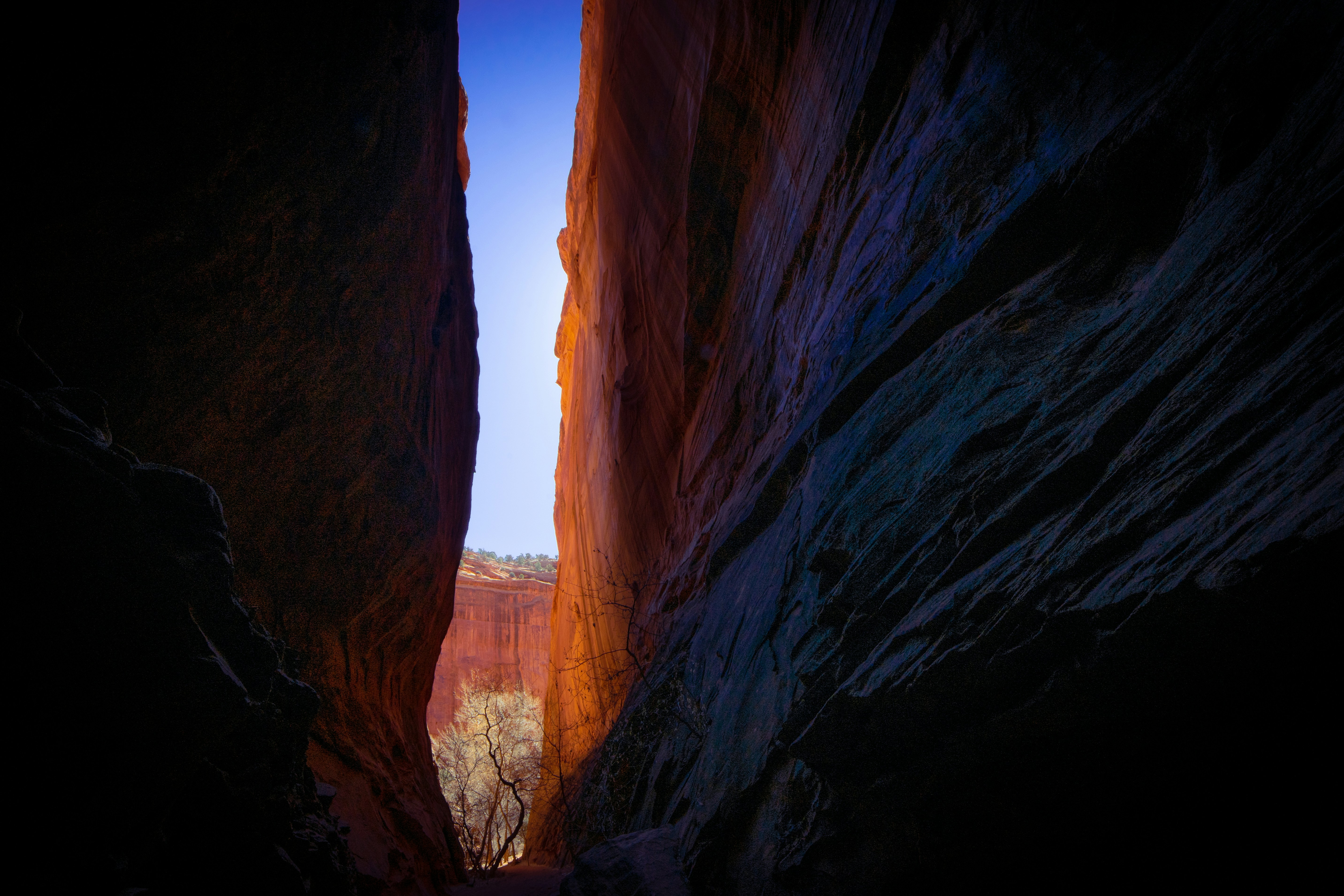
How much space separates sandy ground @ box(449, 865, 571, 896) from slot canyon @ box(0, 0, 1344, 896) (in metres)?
0.57

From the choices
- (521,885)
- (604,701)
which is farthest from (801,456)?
(604,701)

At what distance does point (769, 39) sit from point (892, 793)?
10690 mm

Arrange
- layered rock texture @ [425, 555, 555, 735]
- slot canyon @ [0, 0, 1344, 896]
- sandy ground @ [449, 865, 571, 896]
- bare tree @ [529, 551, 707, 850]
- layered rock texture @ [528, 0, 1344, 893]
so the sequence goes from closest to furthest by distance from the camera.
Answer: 1. layered rock texture @ [528, 0, 1344, 893]
2. slot canyon @ [0, 0, 1344, 896]
3. sandy ground @ [449, 865, 571, 896]
4. bare tree @ [529, 551, 707, 850]
5. layered rock texture @ [425, 555, 555, 735]

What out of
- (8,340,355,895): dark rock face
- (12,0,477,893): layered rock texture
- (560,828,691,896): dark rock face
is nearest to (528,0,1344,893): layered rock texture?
Result: (560,828,691,896): dark rock face

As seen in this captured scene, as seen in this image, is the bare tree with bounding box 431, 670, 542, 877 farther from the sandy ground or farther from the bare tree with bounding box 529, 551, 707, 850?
the bare tree with bounding box 529, 551, 707, 850

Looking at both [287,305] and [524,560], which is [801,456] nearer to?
[287,305]

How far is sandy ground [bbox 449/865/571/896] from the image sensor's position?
28.7ft

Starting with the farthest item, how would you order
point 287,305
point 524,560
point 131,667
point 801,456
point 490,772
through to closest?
point 524,560, point 490,772, point 287,305, point 801,456, point 131,667

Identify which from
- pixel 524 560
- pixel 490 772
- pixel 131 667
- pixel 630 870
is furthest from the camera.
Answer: pixel 524 560

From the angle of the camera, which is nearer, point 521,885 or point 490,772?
point 521,885

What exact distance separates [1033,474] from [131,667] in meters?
5.53

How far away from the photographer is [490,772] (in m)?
21.5

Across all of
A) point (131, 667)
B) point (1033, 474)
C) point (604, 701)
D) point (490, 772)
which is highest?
point (604, 701)

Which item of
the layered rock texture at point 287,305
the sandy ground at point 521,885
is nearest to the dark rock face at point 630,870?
the sandy ground at point 521,885
